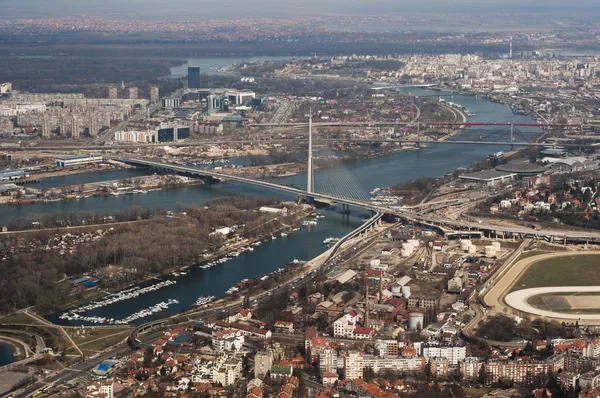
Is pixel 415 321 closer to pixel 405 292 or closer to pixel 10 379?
pixel 405 292

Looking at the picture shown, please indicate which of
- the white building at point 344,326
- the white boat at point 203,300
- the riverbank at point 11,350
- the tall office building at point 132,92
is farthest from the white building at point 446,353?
the tall office building at point 132,92

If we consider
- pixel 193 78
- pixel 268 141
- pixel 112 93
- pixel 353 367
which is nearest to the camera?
pixel 353 367

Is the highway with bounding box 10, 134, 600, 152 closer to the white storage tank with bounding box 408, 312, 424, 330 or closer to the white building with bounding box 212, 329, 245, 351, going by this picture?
the white storage tank with bounding box 408, 312, 424, 330

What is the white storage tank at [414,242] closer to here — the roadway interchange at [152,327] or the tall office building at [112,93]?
the roadway interchange at [152,327]

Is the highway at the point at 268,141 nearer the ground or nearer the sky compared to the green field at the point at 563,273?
nearer the ground


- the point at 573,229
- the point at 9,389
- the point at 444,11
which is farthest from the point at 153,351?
the point at 444,11

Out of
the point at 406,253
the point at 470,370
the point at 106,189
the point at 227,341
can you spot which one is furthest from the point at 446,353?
the point at 106,189

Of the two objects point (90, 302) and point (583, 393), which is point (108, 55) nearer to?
point (90, 302)

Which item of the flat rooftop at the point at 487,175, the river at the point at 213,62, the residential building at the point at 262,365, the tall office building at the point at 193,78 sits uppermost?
the tall office building at the point at 193,78
